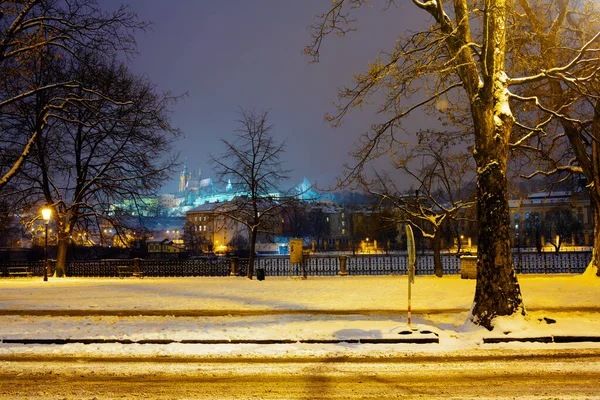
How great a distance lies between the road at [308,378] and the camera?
6.84 meters

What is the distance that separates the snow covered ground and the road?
0.79 metres

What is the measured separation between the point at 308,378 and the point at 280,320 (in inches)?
198

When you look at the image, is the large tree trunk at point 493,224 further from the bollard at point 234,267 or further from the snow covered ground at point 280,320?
the bollard at point 234,267

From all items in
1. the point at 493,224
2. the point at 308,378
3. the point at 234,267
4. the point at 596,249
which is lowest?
the point at 308,378

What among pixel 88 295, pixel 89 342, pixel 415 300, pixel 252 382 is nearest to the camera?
pixel 252 382

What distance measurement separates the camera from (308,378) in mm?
7719

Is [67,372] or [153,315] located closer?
[67,372]

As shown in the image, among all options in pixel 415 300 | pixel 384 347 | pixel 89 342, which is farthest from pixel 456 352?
pixel 89 342

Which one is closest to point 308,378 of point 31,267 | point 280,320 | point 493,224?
point 280,320

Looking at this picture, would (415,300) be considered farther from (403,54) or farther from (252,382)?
(252,382)

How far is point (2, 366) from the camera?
8664mm

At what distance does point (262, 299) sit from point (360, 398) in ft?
32.2

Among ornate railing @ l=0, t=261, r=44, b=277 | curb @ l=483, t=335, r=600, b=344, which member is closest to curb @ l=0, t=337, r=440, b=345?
curb @ l=483, t=335, r=600, b=344

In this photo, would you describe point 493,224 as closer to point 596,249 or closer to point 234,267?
point 596,249
